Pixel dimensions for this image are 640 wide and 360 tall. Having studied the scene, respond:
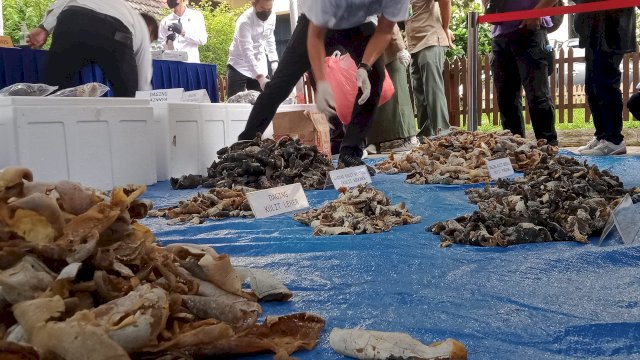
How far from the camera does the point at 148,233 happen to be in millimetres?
1424

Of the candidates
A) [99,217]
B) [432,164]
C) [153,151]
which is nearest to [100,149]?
[153,151]

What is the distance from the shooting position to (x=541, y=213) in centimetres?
232

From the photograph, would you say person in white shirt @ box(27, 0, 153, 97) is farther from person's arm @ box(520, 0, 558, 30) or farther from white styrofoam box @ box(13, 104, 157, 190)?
person's arm @ box(520, 0, 558, 30)

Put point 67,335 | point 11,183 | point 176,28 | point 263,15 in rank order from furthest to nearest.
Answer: point 176,28
point 263,15
point 11,183
point 67,335

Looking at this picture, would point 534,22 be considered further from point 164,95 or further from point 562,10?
point 164,95

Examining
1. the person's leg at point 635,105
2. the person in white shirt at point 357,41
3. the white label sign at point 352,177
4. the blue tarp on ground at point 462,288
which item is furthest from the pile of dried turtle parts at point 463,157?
the blue tarp on ground at point 462,288

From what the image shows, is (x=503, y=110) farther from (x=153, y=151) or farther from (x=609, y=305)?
(x=609, y=305)

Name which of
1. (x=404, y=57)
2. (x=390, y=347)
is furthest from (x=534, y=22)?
(x=390, y=347)

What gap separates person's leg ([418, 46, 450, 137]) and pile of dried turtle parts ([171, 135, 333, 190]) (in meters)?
2.59

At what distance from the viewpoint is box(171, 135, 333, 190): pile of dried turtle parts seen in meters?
3.97

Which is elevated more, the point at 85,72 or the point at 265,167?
the point at 85,72

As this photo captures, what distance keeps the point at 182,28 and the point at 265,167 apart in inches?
172

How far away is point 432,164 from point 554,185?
1.63 meters

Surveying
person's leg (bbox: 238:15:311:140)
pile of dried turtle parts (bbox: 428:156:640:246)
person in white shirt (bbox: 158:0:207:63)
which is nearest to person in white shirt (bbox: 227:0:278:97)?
person in white shirt (bbox: 158:0:207:63)
